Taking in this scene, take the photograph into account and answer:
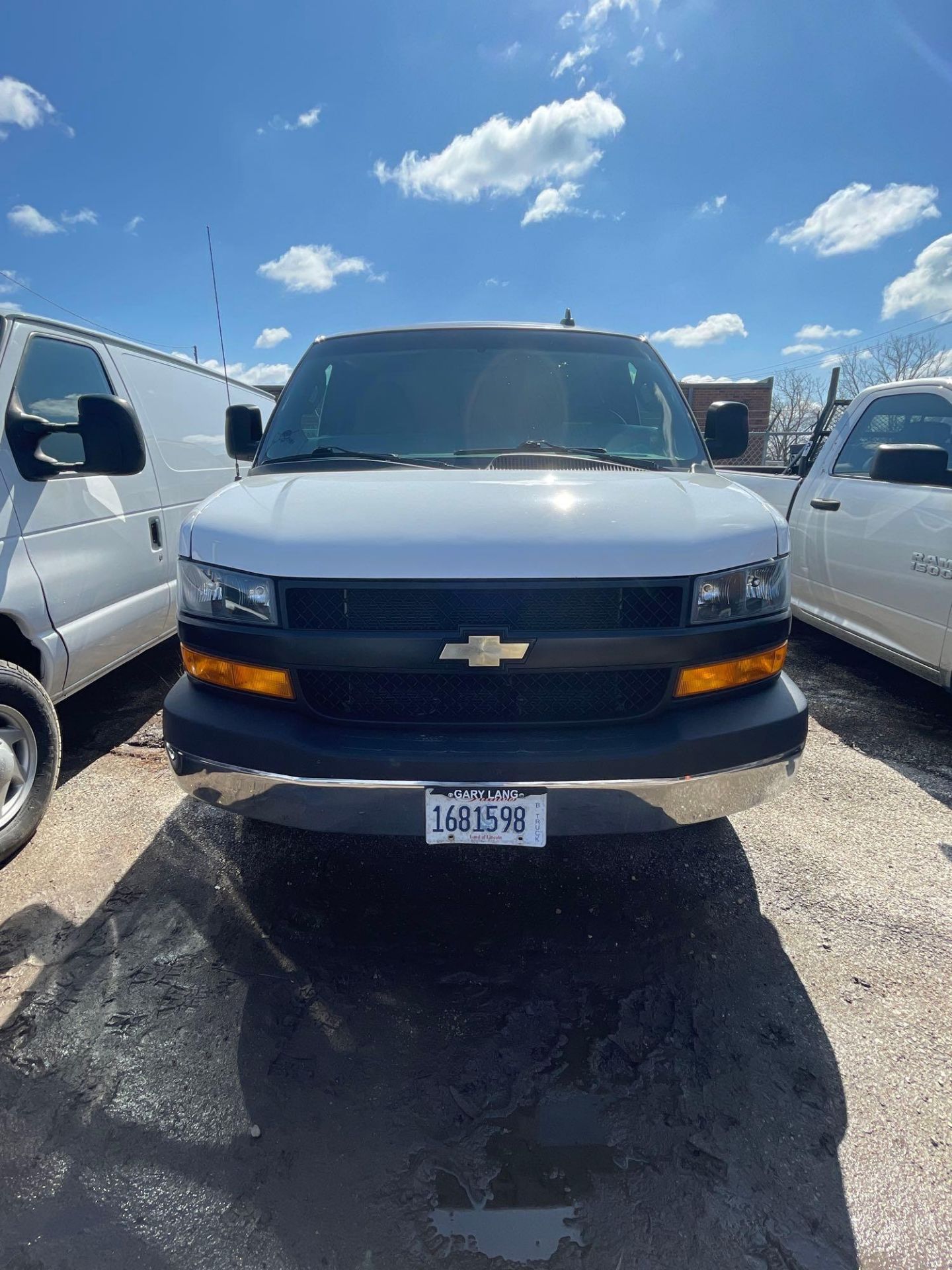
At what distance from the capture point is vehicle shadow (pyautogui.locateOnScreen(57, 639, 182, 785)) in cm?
388

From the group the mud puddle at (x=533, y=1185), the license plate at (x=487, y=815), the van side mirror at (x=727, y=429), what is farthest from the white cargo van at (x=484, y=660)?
the van side mirror at (x=727, y=429)

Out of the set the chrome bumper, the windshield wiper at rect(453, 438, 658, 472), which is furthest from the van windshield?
the chrome bumper

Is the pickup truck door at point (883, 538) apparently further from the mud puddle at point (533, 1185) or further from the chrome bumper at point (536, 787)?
the mud puddle at point (533, 1185)

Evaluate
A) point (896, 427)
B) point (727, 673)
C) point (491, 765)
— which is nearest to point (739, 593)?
point (727, 673)

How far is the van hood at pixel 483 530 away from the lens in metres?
2.03

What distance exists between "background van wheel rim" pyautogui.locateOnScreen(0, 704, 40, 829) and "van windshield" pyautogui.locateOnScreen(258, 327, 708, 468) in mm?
1447

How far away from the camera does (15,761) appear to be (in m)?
2.82

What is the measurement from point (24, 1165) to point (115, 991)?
21.1 inches

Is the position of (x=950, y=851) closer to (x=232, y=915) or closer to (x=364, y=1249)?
(x=364, y=1249)

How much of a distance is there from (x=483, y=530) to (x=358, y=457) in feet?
3.32

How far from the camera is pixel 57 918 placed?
8.35ft

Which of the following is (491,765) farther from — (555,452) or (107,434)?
(107,434)

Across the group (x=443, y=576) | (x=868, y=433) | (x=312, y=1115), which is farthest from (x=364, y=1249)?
(x=868, y=433)

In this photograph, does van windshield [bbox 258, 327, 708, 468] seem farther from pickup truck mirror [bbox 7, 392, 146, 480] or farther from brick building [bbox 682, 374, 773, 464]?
brick building [bbox 682, 374, 773, 464]
